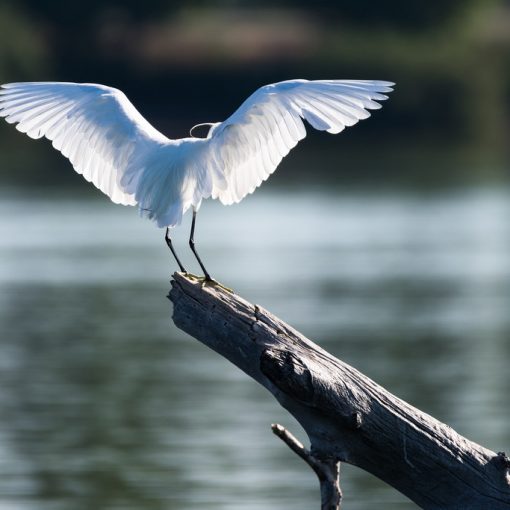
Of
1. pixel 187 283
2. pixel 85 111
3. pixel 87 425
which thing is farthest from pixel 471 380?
pixel 187 283

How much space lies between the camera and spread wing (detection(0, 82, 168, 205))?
8.09 m

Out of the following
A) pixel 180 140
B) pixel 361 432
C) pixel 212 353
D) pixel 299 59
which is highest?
pixel 299 59

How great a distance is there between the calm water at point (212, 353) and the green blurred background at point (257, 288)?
39mm

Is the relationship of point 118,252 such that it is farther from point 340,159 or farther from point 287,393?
point 340,159

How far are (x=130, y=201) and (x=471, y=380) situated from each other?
8.35m

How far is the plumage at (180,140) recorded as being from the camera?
7352mm

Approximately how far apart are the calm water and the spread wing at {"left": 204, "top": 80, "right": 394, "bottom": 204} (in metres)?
3.72

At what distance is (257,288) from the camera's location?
72.3 ft

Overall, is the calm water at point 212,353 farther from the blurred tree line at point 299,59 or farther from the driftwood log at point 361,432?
the blurred tree line at point 299,59

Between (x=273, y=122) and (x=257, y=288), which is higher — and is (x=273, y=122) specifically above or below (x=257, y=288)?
above

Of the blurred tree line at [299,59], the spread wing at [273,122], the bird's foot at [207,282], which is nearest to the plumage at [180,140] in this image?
the spread wing at [273,122]

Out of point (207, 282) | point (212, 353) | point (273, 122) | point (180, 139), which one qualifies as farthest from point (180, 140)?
point (212, 353)

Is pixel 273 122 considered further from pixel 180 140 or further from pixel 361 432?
pixel 361 432

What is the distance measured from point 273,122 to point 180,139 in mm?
523
